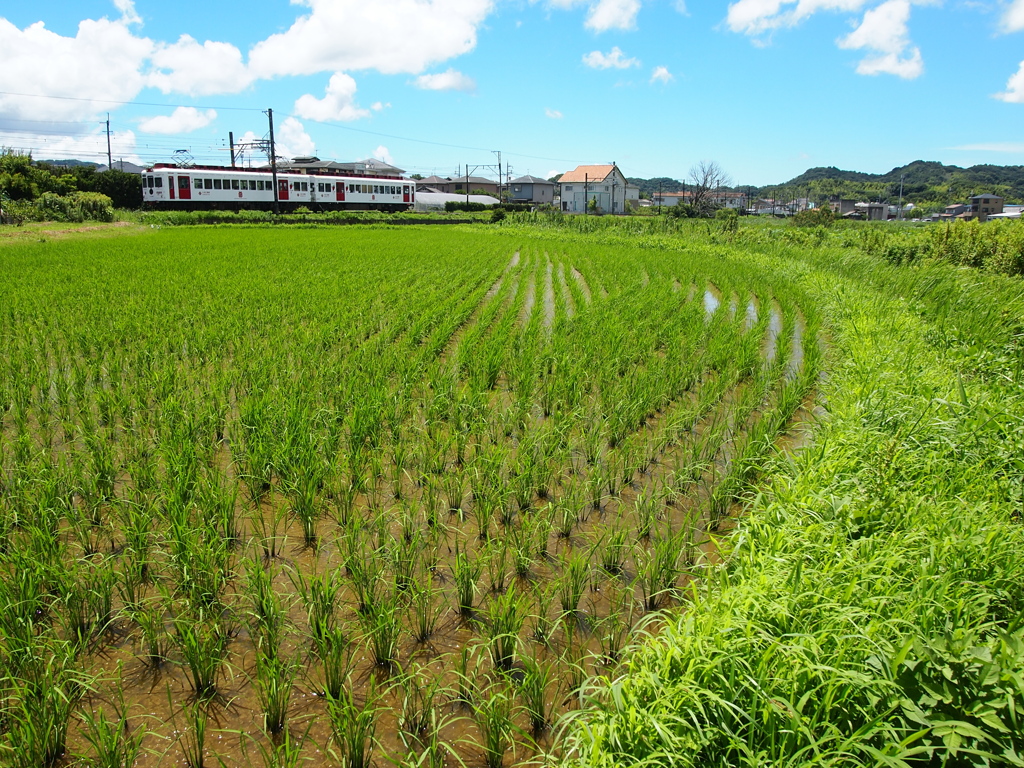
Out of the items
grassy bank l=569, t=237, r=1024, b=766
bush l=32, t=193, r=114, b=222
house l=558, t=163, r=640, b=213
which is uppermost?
house l=558, t=163, r=640, b=213

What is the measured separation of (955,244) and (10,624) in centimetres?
1650

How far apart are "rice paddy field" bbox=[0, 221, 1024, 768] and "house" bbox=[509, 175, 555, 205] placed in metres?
73.2

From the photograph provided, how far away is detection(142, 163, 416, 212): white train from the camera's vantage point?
32.7 meters

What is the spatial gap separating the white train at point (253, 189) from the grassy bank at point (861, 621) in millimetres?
36320

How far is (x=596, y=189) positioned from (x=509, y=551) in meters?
71.7

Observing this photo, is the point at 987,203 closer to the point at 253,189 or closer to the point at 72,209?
the point at 253,189

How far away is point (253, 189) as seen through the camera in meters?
35.7

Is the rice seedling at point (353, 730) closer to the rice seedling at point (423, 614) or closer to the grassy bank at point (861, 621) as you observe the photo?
the rice seedling at point (423, 614)

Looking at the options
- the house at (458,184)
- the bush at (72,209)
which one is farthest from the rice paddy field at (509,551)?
the house at (458,184)

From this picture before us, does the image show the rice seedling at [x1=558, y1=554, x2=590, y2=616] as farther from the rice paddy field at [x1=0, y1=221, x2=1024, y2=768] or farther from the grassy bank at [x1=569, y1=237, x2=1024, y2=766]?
the grassy bank at [x1=569, y1=237, x2=1024, y2=766]

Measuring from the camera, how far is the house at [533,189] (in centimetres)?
7631

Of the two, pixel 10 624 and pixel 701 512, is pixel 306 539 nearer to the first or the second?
pixel 10 624

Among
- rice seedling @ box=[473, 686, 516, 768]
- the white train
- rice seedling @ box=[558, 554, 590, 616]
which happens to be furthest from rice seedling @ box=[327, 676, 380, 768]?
the white train

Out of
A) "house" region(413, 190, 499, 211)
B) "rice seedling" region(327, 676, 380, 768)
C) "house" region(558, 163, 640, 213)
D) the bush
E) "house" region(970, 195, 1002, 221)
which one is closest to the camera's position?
"rice seedling" region(327, 676, 380, 768)
